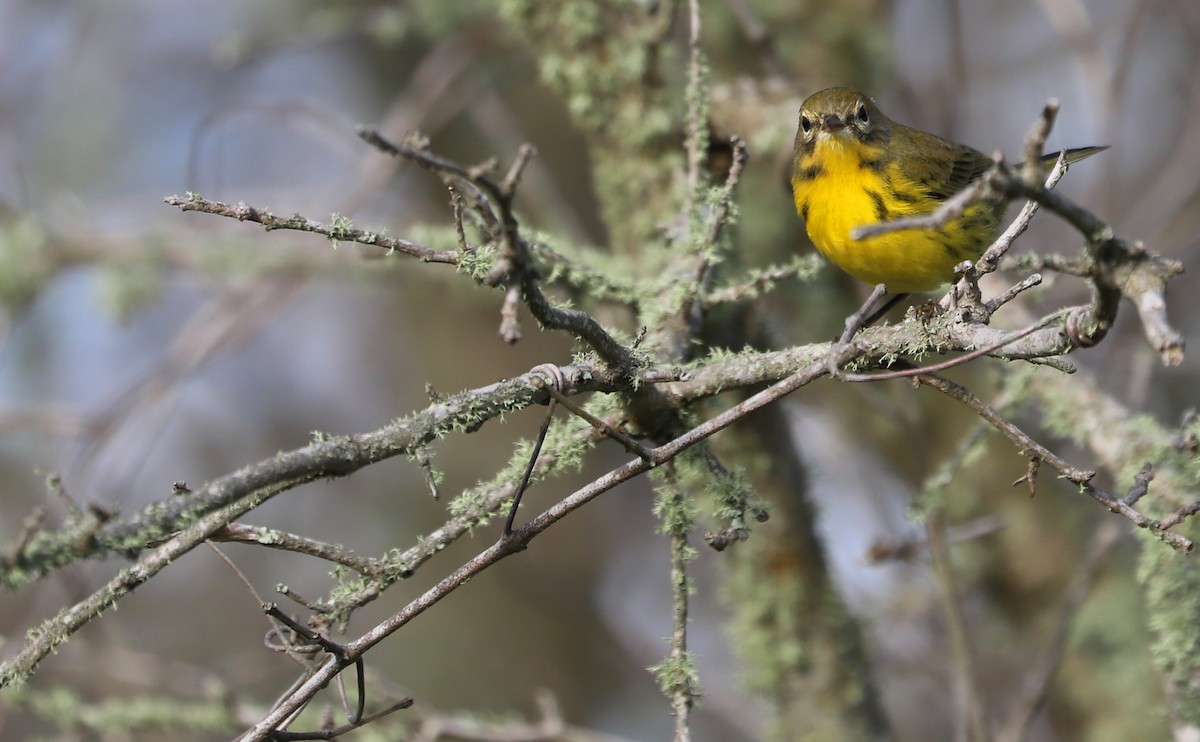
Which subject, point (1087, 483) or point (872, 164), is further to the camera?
point (872, 164)

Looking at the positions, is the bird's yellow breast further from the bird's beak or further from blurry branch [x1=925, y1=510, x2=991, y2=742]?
blurry branch [x1=925, y1=510, x2=991, y2=742]

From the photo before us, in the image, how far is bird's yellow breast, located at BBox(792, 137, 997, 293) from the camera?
270cm

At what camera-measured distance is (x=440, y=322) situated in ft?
22.5

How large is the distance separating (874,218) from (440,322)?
14.4 ft

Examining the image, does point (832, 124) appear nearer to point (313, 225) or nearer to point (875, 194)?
point (875, 194)

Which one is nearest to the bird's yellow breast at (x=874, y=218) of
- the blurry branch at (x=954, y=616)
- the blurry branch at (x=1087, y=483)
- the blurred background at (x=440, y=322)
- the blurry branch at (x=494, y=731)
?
the blurred background at (x=440, y=322)

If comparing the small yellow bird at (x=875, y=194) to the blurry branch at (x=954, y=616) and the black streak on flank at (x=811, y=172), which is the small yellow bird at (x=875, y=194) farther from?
the blurry branch at (x=954, y=616)

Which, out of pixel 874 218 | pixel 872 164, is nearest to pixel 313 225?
pixel 874 218

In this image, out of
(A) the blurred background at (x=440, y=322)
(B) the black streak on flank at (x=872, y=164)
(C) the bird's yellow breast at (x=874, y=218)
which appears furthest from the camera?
(A) the blurred background at (x=440, y=322)

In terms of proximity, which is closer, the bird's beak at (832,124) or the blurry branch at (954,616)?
the bird's beak at (832,124)

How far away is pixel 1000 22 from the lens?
303 inches

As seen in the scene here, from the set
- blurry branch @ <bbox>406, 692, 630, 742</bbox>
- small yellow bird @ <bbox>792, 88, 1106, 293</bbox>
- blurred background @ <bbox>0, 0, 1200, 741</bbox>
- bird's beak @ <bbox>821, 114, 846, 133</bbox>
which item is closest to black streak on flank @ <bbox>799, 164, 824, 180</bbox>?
small yellow bird @ <bbox>792, 88, 1106, 293</bbox>

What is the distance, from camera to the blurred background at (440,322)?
13.2ft

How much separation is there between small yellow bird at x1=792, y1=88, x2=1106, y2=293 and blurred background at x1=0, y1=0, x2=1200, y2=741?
0.87 ft
